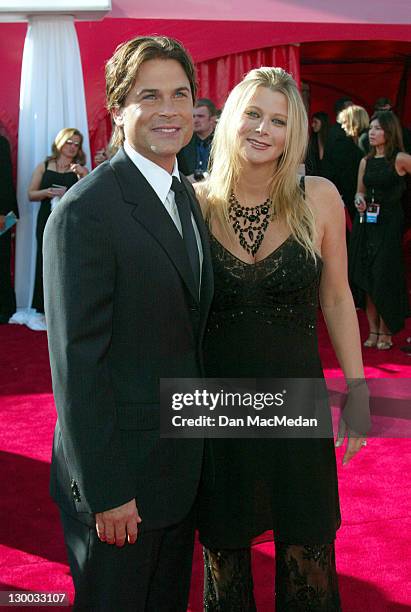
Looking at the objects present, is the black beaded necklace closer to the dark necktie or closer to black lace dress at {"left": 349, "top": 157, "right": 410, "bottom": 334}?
the dark necktie

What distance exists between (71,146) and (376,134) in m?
2.78

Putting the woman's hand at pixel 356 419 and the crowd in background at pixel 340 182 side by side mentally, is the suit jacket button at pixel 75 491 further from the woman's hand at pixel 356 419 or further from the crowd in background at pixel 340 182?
the crowd in background at pixel 340 182

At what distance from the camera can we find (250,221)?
2361 millimetres

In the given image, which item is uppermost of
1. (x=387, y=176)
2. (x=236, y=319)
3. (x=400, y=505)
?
(x=236, y=319)

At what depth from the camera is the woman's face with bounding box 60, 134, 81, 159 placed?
7.51 metres

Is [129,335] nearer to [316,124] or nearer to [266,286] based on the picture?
[266,286]

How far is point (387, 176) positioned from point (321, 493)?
14.8 ft

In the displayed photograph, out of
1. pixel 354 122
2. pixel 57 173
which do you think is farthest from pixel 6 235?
pixel 354 122

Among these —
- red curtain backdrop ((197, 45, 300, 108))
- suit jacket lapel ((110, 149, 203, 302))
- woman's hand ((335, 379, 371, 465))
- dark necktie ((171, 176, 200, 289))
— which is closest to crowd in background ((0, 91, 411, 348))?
red curtain backdrop ((197, 45, 300, 108))

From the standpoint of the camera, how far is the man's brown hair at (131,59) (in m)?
1.85

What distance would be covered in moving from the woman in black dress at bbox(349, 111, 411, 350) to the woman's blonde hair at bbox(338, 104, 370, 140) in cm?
156

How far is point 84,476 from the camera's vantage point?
1766 mm

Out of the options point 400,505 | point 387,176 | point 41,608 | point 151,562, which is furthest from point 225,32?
point 151,562

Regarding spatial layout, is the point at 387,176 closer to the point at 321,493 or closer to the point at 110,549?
the point at 321,493
